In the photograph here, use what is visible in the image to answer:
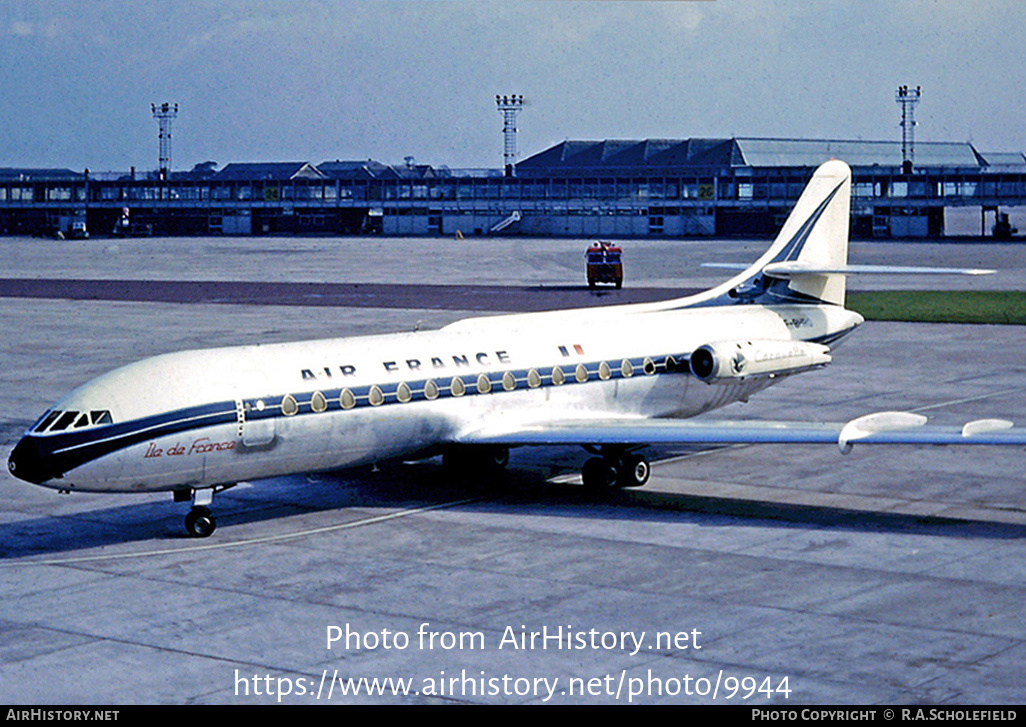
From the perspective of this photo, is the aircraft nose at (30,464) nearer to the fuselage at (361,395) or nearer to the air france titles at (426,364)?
the fuselage at (361,395)

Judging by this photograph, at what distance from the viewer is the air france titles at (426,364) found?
24312mm

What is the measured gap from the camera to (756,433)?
24969 mm

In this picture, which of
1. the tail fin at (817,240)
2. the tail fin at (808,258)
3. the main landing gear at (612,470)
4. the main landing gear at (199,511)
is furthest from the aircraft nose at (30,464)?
the tail fin at (817,240)

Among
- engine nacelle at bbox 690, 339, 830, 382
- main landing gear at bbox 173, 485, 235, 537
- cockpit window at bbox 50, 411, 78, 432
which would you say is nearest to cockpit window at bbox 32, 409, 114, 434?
cockpit window at bbox 50, 411, 78, 432

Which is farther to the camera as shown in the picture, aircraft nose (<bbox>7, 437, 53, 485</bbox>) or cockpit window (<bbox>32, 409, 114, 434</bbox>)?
cockpit window (<bbox>32, 409, 114, 434</bbox>)

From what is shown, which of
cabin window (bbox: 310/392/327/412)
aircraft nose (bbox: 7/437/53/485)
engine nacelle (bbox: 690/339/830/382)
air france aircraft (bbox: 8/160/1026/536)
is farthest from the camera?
engine nacelle (bbox: 690/339/830/382)

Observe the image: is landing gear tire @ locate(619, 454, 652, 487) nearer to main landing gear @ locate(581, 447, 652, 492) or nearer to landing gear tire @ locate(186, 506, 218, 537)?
main landing gear @ locate(581, 447, 652, 492)

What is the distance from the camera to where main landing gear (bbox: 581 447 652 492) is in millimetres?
26656

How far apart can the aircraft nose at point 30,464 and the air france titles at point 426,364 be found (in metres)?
4.47

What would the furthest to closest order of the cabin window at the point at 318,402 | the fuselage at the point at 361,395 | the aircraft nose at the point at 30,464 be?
the cabin window at the point at 318,402, the fuselage at the point at 361,395, the aircraft nose at the point at 30,464

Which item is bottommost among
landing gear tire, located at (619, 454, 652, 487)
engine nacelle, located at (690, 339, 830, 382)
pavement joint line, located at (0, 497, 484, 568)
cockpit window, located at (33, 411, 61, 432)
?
→ pavement joint line, located at (0, 497, 484, 568)

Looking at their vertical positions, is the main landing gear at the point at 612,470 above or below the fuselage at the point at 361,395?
below

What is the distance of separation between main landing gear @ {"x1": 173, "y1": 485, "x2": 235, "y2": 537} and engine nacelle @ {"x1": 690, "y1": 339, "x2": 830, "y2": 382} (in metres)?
10.4
